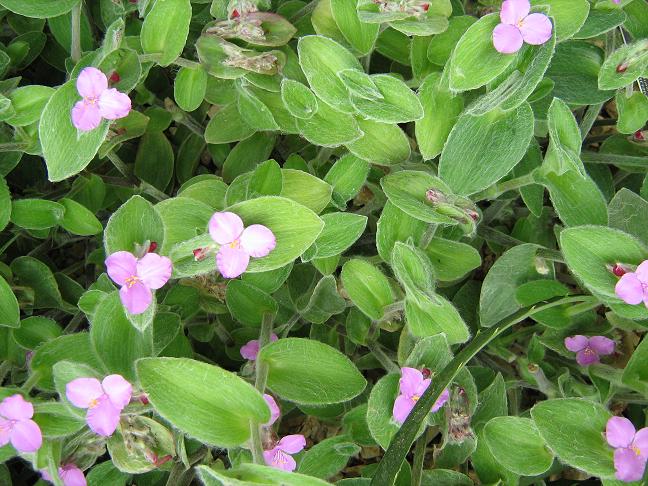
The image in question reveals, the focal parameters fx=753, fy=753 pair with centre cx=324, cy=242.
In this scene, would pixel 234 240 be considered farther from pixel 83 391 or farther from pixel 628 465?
pixel 628 465

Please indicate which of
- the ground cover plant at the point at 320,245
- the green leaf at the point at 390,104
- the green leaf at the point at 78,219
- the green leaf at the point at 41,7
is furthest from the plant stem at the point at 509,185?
the green leaf at the point at 41,7

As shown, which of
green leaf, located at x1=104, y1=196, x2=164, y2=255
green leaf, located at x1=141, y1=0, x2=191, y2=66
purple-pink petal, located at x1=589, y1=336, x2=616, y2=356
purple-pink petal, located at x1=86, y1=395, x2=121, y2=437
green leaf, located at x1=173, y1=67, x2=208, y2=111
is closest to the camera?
purple-pink petal, located at x1=86, y1=395, x2=121, y2=437

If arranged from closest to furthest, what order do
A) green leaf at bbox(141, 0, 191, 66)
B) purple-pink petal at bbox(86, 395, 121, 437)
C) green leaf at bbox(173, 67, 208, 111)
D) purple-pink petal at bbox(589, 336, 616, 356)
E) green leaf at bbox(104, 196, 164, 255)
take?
purple-pink petal at bbox(86, 395, 121, 437)
green leaf at bbox(104, 196, 164, 255)
green leaf at bbox(141, 0, 191, 66)
green leaf at bbox(173, 67, 208, 111)
purple-pink petal at bbox(589, 336, 616, 356)

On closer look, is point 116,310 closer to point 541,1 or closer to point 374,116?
point 374,116

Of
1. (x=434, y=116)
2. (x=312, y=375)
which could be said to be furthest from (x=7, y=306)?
(x=434, y=116)

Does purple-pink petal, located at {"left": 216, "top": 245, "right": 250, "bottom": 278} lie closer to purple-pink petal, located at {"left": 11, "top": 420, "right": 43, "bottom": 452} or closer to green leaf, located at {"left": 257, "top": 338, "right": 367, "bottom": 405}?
green leaf, located at {"left": 257, "top": 338, "right": 367, "bottom": 405}

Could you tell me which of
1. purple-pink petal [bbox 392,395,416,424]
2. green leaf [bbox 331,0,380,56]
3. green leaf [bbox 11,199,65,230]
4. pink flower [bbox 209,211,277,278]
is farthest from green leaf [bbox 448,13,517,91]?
green leaf [bbox 11,199,65,230]

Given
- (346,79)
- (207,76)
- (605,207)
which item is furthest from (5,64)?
(605,207)
